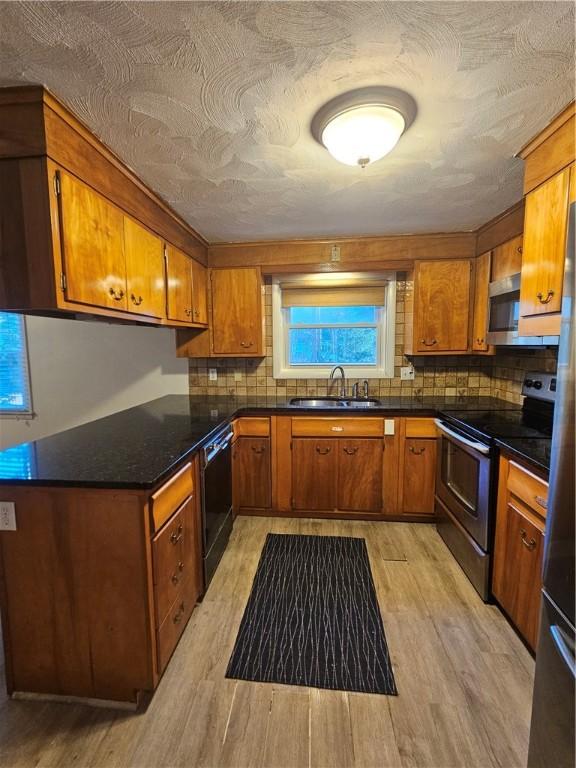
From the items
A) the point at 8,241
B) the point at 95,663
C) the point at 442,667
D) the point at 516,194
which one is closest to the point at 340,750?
the point at 442,667

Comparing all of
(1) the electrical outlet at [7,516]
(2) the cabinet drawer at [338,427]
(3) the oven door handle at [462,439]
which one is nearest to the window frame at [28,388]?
(1) the electrical outlet at [7,516]

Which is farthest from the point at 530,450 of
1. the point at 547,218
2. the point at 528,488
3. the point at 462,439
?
the point at 547,218

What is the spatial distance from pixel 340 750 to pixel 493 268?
2.92 meters

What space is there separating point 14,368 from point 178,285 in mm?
2138

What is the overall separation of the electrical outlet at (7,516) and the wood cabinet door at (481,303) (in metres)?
3.05

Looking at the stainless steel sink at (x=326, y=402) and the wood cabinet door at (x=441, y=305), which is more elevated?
the wood cabinet door at (x=441, y=305)

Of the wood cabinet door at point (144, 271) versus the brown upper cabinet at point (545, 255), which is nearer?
the brown upper cabinet at point (545, 255)

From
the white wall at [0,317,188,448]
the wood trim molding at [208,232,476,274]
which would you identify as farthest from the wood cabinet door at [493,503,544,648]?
the white wall at [0,317,188,448]

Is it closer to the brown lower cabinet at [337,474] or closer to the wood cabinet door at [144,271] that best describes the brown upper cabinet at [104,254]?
the wood cabinet door at [144,271]

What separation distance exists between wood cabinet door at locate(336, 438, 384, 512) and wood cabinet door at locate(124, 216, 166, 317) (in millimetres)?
1707

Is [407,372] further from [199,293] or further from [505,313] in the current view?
[199,293]

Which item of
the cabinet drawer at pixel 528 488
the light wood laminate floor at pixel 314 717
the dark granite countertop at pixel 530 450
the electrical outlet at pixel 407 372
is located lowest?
the light wood laminate floor at pixel 314 717

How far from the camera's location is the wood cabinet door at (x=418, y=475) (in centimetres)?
273

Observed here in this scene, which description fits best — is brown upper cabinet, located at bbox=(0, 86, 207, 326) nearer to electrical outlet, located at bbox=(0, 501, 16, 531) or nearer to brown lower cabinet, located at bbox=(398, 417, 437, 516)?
electrical outlet, located at bbox=(0, 501, 16, 531)
